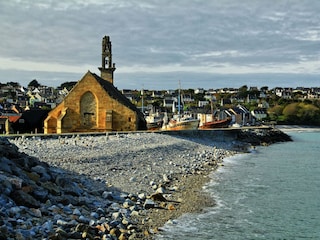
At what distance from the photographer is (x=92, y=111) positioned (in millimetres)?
33406

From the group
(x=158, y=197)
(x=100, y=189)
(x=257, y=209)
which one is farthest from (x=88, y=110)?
(x=257, y=209)

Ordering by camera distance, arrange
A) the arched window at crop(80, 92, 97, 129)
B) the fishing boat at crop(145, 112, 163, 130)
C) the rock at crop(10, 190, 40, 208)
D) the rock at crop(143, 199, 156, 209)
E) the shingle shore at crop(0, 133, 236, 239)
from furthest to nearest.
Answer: the fishing boat at crop(145, 112, 163, 130)
the arched window at crop(80, 92, 97, 129)
the rock at crop(143, 199, 156, 209)
the rock at crop(10, 190, 40, 208)
the shingle shore at crop(0, 133, 236, 239)

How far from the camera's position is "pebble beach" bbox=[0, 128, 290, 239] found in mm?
9516

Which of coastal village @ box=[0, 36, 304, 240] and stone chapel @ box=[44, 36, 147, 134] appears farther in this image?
stone chapel @ box=[44, 36, 147, 134]

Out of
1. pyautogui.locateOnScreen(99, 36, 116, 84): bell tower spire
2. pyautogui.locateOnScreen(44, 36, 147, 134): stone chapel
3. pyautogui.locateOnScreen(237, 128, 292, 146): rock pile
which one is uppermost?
pyautogui.locateOnScreen(99, 36, 116, 84): bell tower spire

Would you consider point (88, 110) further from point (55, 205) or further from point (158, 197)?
point (55, 205)

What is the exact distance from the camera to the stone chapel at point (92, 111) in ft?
107

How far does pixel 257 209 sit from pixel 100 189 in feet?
17.4

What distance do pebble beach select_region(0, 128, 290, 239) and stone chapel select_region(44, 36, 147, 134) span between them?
828cm

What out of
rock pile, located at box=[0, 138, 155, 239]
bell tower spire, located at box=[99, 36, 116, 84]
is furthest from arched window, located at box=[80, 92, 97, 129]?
rock pile, located at box=[0, 138, 155, 239]

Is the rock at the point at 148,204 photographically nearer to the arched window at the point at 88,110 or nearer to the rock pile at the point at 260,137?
the arched window at the point at 88,110

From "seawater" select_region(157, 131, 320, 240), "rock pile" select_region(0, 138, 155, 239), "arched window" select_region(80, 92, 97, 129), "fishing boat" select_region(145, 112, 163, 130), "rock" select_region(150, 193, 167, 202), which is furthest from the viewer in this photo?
"fishing boat" select_region(145, 112, 163, 130)

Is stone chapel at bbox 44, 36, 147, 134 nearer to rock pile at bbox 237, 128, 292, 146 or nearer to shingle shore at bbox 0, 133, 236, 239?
shingle shore at bbox 0, 133, 236, 239

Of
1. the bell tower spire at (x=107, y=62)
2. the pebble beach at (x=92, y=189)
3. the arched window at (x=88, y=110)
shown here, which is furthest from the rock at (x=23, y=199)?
the bell tower spire at (x=107, y=62)
